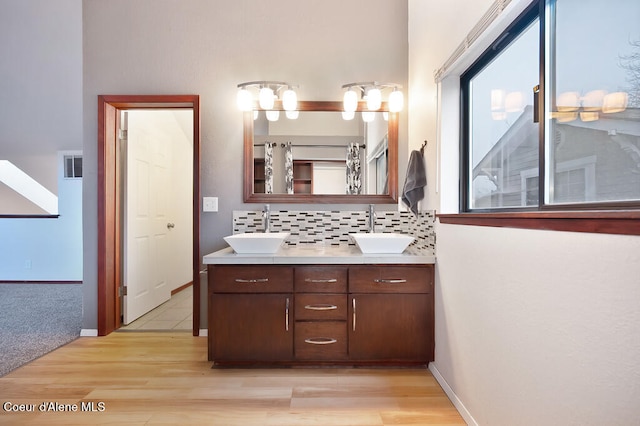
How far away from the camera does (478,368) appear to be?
1562 millimetres

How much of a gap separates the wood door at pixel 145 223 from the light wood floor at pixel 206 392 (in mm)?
816

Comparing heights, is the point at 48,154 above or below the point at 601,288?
above

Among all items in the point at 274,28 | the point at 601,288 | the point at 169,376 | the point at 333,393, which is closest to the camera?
the point at 601,288

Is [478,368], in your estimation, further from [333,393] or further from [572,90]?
[572,90]

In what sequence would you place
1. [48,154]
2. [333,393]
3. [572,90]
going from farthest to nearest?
[48,154] < [333,393] < [572,90]

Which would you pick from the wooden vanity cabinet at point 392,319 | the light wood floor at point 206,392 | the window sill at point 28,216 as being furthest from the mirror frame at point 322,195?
the window sill at point 28,216

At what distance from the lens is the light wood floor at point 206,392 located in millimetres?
1714

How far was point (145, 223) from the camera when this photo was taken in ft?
11.0

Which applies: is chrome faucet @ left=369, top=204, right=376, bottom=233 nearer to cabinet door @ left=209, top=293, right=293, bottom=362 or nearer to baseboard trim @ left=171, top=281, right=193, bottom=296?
cabinet door @ left=209, top=293, right=293, bottom=362

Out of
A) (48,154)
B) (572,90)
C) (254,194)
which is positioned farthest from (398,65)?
(48,154)

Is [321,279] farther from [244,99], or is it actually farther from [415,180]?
[244,99]

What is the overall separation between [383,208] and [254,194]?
107 cm

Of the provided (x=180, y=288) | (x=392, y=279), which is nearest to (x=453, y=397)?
(x=392, y=279)

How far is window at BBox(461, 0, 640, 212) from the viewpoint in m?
0.97
